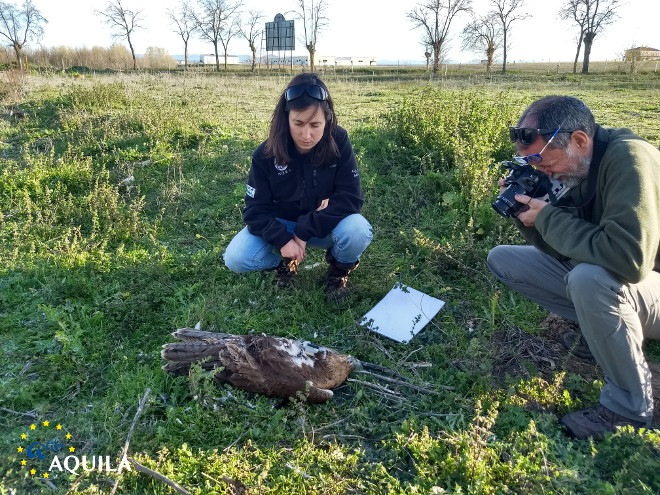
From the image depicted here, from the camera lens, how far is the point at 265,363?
2418 millimetres

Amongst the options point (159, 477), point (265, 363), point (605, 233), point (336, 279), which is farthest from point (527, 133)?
point (159, 477)

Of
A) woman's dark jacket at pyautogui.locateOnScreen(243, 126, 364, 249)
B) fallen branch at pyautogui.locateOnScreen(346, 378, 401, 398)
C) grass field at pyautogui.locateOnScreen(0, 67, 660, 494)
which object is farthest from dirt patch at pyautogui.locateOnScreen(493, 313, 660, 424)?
woman's dark jacket at pyautogui.locateOnScreen(243, 126, 364, 249)

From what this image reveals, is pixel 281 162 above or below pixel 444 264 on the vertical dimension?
above

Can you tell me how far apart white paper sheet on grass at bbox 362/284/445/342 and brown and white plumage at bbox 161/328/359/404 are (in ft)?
1.82

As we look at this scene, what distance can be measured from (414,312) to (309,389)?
3.70ft

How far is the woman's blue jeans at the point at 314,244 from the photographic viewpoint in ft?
10.6

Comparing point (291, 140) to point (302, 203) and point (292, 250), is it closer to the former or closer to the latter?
point (302, 203)

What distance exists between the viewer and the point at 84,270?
3.71 m

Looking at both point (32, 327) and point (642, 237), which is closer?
point (642, 237)

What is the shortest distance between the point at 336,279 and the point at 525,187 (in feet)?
5.06

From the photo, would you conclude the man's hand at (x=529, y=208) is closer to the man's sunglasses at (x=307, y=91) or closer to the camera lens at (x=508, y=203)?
the camera lens at (x=508, y=203)

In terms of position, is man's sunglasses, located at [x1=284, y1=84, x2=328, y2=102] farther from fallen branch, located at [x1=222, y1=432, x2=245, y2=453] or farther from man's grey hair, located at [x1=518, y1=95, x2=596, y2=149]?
fallen branch, located at [x1=222, y1=432, x2=245, y2=453]

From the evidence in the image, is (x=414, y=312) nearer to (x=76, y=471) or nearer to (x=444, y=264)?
(x=444, y=264)

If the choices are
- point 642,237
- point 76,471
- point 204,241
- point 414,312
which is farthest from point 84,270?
point 642,237
